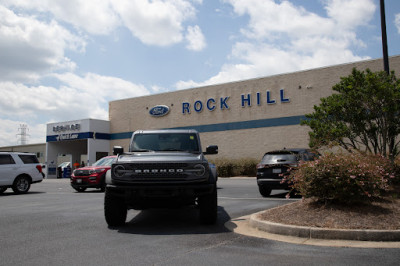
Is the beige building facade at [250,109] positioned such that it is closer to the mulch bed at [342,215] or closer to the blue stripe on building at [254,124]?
the blue stripe on building at [254,124]

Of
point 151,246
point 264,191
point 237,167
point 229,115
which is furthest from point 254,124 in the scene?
point 151,246

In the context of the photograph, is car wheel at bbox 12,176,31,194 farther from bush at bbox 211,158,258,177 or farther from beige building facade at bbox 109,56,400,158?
beige building facade at bbox 109,56,400,158

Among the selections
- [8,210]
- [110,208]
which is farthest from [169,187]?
[8,210]

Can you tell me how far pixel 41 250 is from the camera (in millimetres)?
5547

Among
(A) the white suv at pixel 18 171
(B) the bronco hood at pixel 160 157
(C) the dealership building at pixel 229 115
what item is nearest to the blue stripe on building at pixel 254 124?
(C) the dealership building at pixel 229 115

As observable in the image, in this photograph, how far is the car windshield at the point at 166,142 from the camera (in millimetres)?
8383

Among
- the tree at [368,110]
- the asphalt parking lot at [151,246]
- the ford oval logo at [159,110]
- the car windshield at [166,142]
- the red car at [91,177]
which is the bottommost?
the asphalt parking lot at [151,246]

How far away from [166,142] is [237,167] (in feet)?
74.1

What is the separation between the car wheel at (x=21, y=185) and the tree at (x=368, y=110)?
40.9ft

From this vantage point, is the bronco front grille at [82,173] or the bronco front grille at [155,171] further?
the bronco front grille at [82,173]

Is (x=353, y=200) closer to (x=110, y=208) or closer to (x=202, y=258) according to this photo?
(x=202, y=258)

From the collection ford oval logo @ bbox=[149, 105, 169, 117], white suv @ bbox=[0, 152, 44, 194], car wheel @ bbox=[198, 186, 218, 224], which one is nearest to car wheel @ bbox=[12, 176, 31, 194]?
white suv @ bbox=[0, 152, 44, 194]

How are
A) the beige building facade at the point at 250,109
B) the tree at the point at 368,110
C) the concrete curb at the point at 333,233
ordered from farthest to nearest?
the beige building facade at the point at 250,109 → the tree at the point at 368,110 → the concrete curb at the point at 333,233

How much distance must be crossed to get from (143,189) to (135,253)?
1775 mm
